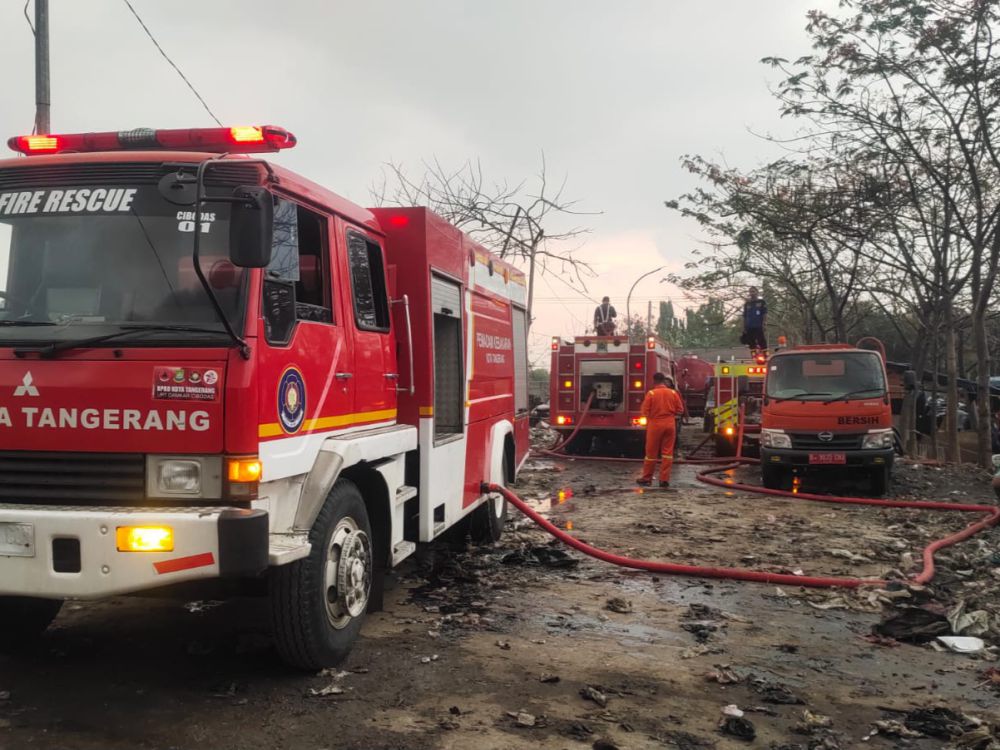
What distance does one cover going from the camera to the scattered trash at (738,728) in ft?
12.1

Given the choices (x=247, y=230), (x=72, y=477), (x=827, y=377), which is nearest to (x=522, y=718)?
(x=72, y=477)

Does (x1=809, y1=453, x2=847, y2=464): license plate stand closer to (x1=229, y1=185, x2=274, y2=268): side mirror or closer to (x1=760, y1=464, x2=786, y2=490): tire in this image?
Result: (x1=760, y1=464, x2=786, y2=490): tire

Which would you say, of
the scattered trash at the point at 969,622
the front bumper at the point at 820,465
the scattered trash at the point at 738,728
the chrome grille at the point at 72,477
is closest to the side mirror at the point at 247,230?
the chrome grille at the point at 72,477

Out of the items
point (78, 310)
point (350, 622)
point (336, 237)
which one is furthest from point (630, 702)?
point (78, 310)

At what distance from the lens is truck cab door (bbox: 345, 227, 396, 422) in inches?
187

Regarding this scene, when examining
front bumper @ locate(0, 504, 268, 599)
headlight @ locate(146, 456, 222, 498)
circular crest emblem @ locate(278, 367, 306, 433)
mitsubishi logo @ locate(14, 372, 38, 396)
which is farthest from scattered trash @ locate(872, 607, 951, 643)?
mitsubishi logo @ locate(14, 372, 38, 396)

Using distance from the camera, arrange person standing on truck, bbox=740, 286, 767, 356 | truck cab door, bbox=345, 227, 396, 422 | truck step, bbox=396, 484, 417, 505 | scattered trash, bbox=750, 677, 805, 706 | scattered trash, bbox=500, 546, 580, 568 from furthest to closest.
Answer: person standing on truck, bbox=740, 286, 767, 356, scattered trash, bbox=500, 546, 580, 568, truck step, bbox=396, 484, 417, 505, truck cab door, bbox=345, 227, 396, 422, scattered trash, bbox=750, 677, 805, 706

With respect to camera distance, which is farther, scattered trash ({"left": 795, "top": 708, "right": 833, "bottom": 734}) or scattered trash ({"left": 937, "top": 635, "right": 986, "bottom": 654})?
scattered trash ({"left": 937, "top": 635, "right": 986, "bottom": 654})

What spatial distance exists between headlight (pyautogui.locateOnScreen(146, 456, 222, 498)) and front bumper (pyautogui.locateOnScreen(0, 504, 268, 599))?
12 centimetres

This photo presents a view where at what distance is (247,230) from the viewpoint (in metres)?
3.44

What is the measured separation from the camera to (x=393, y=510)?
499 centimetres

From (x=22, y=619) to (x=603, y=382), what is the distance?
1368 cm

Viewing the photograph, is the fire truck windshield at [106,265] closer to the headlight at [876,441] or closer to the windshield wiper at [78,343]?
the windshield wiper at [78,343]

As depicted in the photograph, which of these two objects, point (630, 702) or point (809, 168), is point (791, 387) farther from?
point (630, 702)
